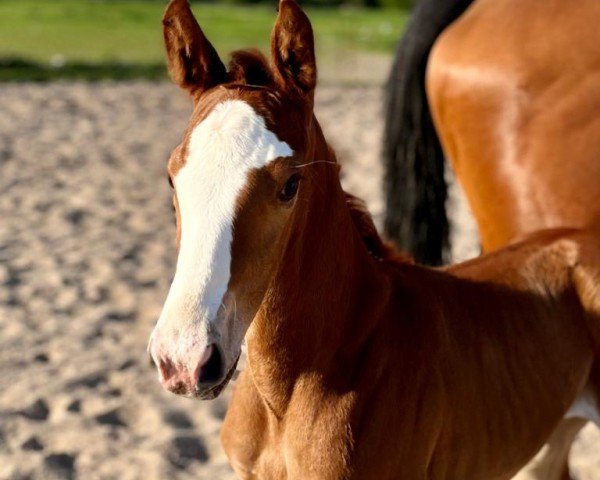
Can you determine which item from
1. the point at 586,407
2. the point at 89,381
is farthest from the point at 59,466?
the point at 586,407

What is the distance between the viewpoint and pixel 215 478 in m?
3.36

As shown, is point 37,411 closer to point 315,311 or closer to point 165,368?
point 315,311

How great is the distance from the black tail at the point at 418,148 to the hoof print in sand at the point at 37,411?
159cm

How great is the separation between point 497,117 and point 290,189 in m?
1.75

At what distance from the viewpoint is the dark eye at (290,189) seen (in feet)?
6.33

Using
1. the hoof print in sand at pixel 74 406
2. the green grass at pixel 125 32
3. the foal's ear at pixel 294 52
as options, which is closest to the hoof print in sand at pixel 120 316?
the hoof print in sand at pixel 74 406

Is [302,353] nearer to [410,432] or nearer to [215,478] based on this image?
[410,432]

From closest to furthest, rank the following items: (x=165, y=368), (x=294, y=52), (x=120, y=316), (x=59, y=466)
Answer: (x=165, y=368)
(x=294, y=52)
(x=59, y=466)
(x=120, y=316)

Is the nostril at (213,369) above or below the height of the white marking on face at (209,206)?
below

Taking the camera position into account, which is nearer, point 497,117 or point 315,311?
point 315,311

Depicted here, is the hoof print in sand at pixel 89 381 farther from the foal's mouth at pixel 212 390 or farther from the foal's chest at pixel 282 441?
the foal's mouth at pixel 212 390

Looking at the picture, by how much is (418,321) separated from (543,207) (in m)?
1.07

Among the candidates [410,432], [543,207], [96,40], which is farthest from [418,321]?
[96,40]

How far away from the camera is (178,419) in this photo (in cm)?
375
